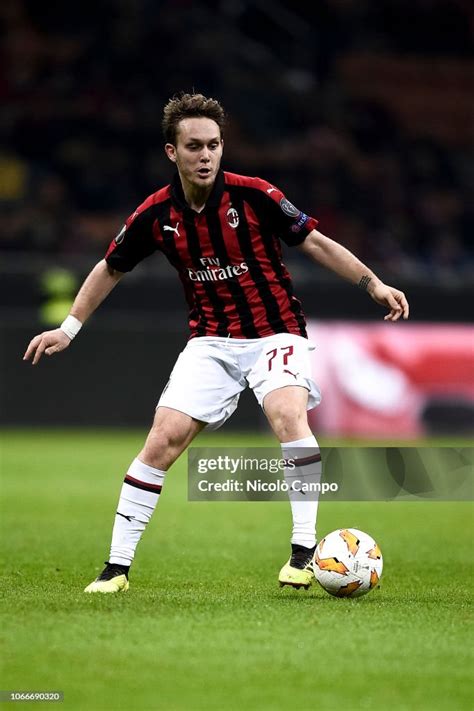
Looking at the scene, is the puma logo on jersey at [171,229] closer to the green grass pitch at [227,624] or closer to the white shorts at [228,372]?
the white shorts at [228,372]

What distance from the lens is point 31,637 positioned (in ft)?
14.5

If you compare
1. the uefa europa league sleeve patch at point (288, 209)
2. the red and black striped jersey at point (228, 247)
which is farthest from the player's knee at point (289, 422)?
the uefa europa league sleeve patch at point (288, 209)

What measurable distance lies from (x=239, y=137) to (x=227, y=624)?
15.3 m

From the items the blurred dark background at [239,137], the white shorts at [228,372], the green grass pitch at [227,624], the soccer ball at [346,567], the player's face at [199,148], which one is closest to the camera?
the green grass pitch at [227,624]

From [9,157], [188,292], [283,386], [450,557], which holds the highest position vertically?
[9,157]

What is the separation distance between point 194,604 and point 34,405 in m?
11.0

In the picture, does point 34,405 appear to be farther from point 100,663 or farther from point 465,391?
point 100,663

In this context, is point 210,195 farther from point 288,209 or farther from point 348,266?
point 348,266

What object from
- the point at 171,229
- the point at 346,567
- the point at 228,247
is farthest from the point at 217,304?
the point at 346,567

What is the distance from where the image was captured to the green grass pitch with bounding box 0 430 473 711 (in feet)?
12.5

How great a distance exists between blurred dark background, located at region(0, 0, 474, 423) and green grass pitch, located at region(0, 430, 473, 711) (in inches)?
304

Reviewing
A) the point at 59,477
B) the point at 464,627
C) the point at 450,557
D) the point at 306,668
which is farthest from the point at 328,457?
the point at 306,668

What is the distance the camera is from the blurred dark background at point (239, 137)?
1639 cm

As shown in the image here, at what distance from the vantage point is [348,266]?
19.0 ft
